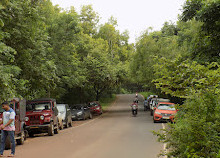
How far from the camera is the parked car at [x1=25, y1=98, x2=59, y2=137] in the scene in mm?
18469

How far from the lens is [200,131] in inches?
252

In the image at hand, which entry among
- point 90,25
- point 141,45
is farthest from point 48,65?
point 90,25

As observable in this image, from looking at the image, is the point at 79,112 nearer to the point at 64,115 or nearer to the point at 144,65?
the point at 64,115

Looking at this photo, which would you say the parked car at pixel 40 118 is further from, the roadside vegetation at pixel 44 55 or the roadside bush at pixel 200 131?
the roadside bush at pixel 200 131

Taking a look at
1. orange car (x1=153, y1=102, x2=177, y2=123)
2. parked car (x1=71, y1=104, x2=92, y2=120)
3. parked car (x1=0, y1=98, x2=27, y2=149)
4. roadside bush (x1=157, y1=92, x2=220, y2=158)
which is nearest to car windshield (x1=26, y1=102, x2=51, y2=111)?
parked car (x1=0, y1=98, x2=27, y2=149)

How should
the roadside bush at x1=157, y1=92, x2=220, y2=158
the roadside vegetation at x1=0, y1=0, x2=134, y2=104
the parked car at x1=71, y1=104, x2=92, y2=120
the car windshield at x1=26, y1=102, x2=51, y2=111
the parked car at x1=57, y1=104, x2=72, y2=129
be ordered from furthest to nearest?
the parked car at x1=71, y1=104, x2=92, y2=120 → the parked car at x1=57, y1=104, x2=72, y2=129 → the car windshield at x1=26, y1=102, x2=51, y2=111 → the roadside vegetation at x1=0, y1=0, x2=134, y2=104 → the roadside bush at x1=157, y1=92, x2=220, y2=158

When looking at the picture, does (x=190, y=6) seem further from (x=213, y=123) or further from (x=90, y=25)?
(x=90, y=25)

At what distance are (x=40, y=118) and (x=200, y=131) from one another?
44.0ft

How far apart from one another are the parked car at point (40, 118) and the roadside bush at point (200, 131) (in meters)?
12.2

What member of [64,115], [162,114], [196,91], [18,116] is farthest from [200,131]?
[162,114]

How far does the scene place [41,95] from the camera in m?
31.4

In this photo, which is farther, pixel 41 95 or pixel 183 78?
pixel 41 95

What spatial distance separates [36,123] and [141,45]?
2673cm

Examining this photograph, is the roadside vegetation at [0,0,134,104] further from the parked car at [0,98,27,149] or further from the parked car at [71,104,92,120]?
the parked car at [71,104,92,120]
